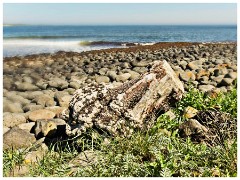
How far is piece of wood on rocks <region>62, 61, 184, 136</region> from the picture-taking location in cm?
498

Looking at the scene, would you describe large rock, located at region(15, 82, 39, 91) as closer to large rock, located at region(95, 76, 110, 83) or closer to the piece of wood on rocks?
large rock, located at region(95, 76, 110, 83)

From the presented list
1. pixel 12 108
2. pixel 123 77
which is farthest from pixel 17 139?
pixel 123 77

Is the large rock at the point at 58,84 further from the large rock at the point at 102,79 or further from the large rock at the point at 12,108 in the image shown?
the large rock at the point at 12,108

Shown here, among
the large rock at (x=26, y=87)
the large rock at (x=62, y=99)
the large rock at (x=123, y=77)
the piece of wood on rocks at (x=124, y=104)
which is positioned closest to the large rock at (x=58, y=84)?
the large rock at (x=26, y=87)

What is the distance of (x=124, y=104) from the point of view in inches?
198

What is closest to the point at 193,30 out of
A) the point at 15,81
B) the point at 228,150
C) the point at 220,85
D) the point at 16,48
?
the point at 220,85

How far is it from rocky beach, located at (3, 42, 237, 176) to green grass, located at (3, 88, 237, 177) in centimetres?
113

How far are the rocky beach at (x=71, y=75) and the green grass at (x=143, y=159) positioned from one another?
1127mm

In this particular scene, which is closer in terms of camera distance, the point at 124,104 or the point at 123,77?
the point at 124,104

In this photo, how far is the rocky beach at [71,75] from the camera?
712 centimetres

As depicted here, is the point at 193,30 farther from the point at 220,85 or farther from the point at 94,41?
the point at 94,41

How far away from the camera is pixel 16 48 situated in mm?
15375

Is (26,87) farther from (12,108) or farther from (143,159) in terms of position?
(143,159)

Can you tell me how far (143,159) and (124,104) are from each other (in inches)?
33.1
